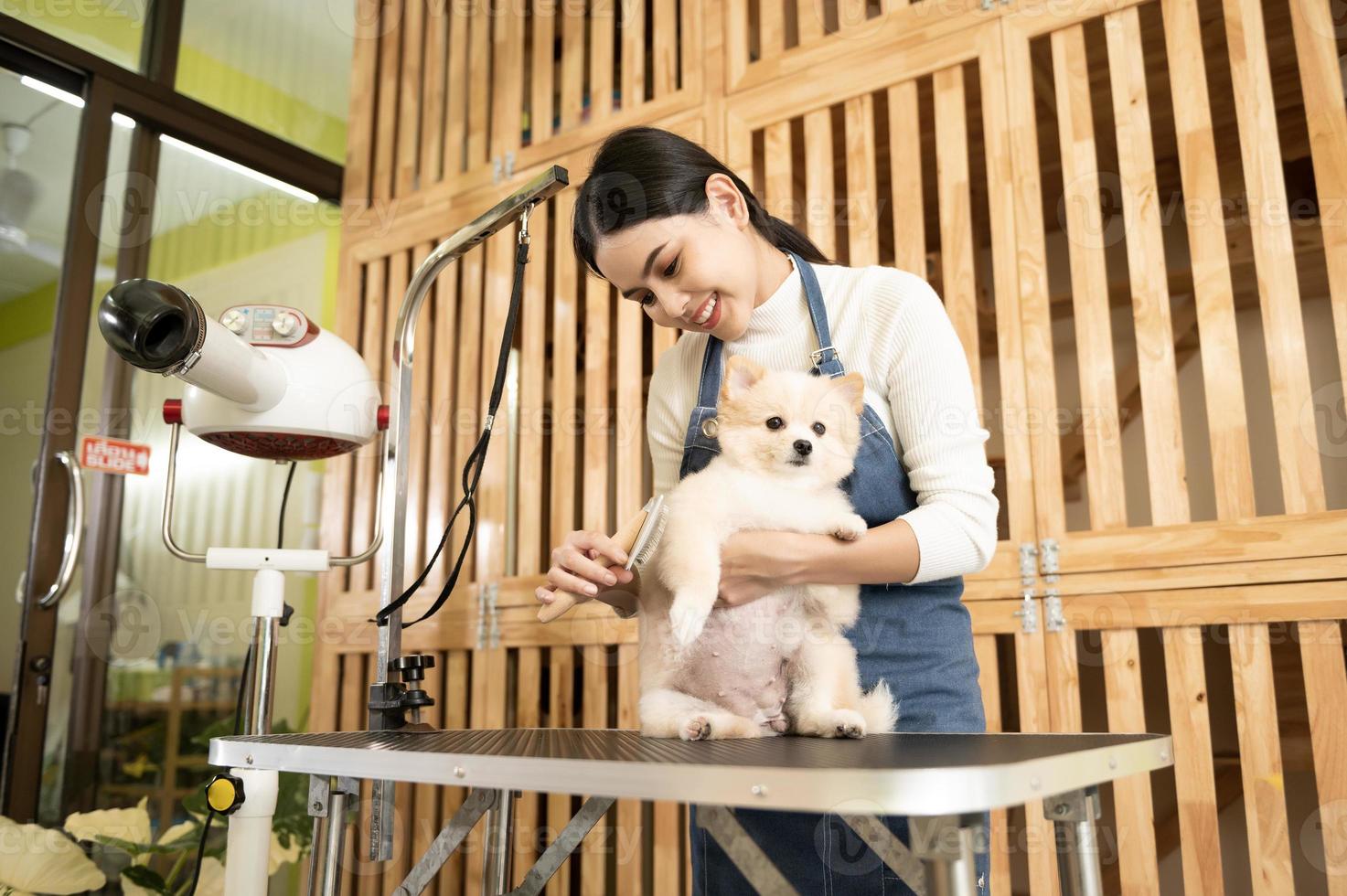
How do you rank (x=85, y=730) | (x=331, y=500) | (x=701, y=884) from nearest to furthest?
(x=701, y=884), (x=85, y=730), (x=331, y=500)

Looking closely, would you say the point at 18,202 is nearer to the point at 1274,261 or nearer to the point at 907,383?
the point at 907,383

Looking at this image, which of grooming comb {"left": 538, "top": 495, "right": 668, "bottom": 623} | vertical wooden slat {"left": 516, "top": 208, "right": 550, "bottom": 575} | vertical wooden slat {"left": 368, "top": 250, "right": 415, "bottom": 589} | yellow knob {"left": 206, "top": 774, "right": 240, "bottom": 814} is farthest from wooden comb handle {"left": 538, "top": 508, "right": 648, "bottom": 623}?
vertical wooden slat {"left": 368, "top": 250, "right": 415, "bottom": 589}

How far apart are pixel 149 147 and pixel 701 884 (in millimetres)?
2890

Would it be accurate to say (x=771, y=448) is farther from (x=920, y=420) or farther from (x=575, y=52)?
(x=575, y=52)

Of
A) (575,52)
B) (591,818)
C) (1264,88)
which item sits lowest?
(591,818)

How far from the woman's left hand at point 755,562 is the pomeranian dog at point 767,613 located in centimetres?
2

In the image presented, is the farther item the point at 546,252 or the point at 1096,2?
the point at 546,252

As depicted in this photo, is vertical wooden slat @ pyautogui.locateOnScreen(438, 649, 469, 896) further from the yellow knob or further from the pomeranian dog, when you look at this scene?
the pomeranian dog

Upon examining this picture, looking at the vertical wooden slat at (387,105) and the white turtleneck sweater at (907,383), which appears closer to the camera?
the white turtleneck sweater at (907,383)

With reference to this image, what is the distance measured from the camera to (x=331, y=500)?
3.23 meters

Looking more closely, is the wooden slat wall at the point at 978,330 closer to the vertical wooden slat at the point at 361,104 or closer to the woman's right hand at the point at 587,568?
the vertical wooden slat at the point at 361,104

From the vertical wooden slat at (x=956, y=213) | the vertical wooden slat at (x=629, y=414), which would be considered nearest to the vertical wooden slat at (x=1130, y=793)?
the vertical wooden slat at (x=956, y=213)

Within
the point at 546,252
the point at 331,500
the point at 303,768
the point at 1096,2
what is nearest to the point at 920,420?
the point at 303,768

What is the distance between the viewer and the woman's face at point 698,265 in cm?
131
